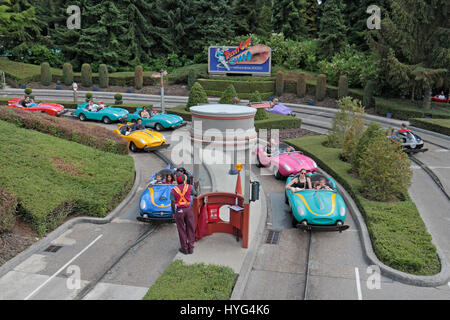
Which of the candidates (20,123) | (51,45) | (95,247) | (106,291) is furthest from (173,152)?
(51,45)

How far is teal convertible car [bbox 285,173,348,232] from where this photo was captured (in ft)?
36.6

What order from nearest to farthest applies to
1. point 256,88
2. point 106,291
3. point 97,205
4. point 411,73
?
point 106,291, point 97,205, point 411,73, point 256,88

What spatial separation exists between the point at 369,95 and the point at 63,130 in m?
25.9

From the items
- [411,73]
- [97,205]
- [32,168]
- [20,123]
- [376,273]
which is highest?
[411,73]

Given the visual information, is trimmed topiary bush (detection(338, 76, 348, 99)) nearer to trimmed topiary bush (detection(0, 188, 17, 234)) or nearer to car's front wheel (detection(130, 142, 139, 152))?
car's front wheel (detection(130, 142, 139, 152))

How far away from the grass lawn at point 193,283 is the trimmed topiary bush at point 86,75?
39720 millimetres

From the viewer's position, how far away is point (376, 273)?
9.55 metres

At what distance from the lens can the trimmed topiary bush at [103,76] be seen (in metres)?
44.3

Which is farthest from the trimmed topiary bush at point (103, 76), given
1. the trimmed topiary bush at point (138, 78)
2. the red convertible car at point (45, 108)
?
the red convertible car at point (45, 108)

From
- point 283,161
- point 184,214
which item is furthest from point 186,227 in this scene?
point 283,161

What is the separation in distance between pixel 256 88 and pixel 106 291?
1327 inches

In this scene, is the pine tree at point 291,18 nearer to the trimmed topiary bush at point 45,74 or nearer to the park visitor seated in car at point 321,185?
the trimmed topiary bush at point 45,74

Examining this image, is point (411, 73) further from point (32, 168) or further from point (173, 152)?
point (32, 168)

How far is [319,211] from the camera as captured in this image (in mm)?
11320
